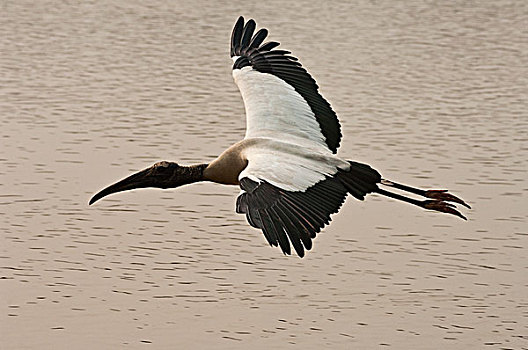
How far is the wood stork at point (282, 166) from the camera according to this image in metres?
6.94

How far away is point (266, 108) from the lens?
9031 mm

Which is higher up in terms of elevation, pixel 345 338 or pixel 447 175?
pixel 447 175

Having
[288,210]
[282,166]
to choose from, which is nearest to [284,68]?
[282,166]

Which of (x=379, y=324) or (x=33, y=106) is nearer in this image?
(x=379, y=324)

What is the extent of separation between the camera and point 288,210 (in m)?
6.98

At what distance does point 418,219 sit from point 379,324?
2680 mm

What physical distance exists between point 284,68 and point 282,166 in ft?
6.43

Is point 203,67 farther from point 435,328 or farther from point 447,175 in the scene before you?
point 435,328

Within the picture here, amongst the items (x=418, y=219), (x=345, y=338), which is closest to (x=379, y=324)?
(x=345, y=338)

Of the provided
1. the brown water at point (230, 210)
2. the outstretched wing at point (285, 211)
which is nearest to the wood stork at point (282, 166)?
the outstretched wing at point (285, 211)

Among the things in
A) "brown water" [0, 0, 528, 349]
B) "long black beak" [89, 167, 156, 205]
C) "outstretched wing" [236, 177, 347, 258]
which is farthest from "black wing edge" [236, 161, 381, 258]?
"long black beak" [89, 167, 156, 205]

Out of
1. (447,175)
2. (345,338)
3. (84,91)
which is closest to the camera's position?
(345,338)

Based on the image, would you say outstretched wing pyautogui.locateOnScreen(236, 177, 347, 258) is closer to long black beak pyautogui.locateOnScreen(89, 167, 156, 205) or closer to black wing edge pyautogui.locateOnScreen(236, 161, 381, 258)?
black wing edge pyautogui.locateOnScreen(236, 161, 381, 258)

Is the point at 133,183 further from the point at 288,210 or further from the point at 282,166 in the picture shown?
the point at 288,210
